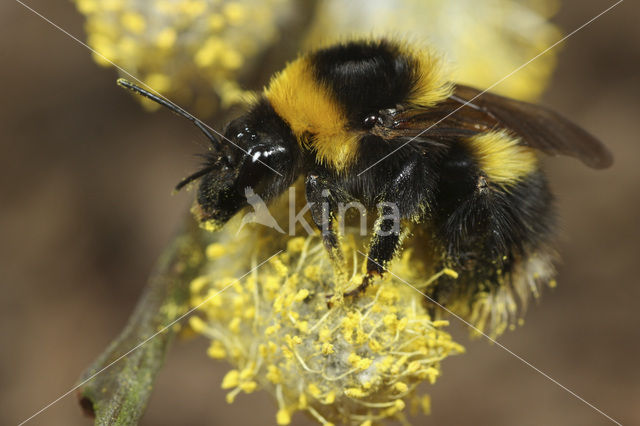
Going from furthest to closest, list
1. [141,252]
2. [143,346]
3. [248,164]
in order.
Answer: [141,252], [143,346], [248,164]

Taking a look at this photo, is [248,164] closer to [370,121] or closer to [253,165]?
[253,165]

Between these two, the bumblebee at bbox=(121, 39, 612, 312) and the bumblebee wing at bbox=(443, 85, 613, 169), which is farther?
the bumblebee wing at bbox=(443, 85, 613, 169)

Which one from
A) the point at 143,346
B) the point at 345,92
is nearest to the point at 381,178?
the point at 345,92

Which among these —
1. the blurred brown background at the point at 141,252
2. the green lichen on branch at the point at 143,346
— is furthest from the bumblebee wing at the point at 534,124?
the blurred brown background at the point at 141,252

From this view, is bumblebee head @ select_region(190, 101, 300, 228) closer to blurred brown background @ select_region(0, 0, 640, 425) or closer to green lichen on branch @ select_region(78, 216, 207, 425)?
green lichen on branch @ select_region(78, 216, 207, 425)

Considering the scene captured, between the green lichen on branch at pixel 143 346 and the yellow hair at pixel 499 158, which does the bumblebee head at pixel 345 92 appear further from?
the green lichen on branch at pixel 143 346

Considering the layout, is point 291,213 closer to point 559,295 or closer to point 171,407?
point 171,407

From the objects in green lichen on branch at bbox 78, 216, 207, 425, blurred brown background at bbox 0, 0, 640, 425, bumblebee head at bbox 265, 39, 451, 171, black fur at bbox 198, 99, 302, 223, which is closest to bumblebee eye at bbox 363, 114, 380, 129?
bumblebee head at bbox 265, 39, 451, 171
